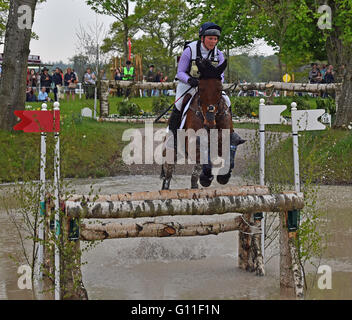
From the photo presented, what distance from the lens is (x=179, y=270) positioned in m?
7.37

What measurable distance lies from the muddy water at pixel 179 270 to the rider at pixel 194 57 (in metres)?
1.45

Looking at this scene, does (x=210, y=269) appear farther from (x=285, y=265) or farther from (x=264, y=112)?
(x=264, y=112)

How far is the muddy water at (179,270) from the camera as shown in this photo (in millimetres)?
6387

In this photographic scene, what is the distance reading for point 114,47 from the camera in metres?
50.1

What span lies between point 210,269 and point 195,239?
4.72ft

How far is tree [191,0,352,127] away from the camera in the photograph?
17.0 metres

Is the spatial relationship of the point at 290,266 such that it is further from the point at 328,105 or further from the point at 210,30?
the point at 328,105

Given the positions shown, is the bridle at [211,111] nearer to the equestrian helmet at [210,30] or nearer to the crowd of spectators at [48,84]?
the equestrian helmet at [210,30]

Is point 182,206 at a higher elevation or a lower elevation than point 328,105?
lower

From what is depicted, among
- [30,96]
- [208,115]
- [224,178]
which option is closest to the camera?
[208,115]

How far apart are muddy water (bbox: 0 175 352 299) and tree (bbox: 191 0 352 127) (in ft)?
30.3

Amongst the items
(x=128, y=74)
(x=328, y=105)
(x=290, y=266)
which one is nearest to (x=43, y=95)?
(x=128, y=74)

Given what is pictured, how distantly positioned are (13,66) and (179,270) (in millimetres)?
9613
